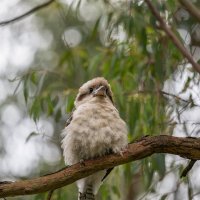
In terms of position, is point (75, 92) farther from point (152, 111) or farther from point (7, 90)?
point (7, 90)

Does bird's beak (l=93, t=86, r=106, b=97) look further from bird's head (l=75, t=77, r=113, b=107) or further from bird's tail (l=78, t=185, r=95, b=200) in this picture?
bird's tail (l=78, t=185, r=95, b=200)

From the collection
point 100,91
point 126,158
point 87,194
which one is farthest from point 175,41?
point 87,194

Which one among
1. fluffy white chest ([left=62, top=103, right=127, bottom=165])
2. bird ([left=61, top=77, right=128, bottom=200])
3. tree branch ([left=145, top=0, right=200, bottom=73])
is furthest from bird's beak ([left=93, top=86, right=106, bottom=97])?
tree branch ([left=145, top=0, right=200, bottom=73])

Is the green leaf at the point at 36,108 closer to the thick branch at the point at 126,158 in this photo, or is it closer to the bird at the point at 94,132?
the bird at the point at 94,132

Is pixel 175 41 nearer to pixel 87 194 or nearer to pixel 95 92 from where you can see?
pixel 95 92

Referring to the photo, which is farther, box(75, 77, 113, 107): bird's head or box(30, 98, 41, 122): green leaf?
box(30, 98, 41, 122): green leaf

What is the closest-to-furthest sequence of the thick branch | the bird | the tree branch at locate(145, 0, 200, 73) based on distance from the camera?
the thick branch < the bird < the tree branch at locate(145, 0, 200, 73)

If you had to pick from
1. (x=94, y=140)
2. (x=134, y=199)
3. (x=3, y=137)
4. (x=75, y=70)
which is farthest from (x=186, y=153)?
(x=3, y=137)

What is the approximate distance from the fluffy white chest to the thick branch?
212 millimetres

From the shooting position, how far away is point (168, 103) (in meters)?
4.24

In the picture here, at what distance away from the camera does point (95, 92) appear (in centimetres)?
362

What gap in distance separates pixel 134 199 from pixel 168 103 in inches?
71.2

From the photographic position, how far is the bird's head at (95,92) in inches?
142

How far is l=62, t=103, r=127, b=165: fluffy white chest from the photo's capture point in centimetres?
321
